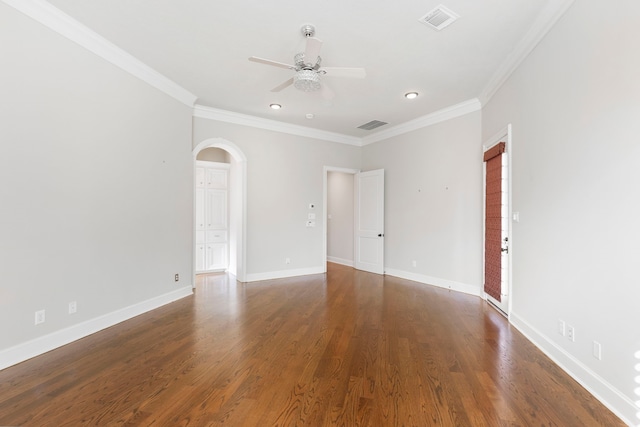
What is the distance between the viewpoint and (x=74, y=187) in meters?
2.93

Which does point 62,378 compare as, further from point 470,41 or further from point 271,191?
point 470,41

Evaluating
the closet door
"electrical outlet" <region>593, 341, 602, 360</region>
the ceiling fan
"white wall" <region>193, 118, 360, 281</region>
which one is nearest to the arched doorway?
"white wall" <region>193, 118, 360, 281</region>

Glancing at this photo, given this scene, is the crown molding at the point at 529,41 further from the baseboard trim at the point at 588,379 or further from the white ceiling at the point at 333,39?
the baseboard trim at the point at 588,379

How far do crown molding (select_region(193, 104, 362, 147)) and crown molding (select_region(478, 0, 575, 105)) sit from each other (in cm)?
308

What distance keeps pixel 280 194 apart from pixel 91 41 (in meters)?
3.53

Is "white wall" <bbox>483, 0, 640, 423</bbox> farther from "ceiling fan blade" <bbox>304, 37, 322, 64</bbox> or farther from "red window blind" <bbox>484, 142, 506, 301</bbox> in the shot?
"ceiling fan blade" <bbox>304, 37, 322, 64</bbox>

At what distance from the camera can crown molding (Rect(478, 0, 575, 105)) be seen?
248cm

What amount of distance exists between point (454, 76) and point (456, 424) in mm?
3769

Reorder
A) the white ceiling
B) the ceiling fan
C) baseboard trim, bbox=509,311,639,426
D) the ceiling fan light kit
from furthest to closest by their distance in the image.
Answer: the ceiling fan light kit, the ceiling fan, the white ceiling, baseboard trim, bbox=509,311,639,426

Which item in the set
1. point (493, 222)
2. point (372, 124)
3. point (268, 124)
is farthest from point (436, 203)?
point (268, 124)

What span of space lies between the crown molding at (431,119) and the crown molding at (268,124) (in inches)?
25.4

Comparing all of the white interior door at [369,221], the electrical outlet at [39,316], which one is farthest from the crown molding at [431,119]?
the electrical outlet at [39,316]

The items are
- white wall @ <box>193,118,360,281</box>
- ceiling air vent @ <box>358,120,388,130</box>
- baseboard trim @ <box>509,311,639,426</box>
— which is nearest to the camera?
baseboard trim @ <box>509,311,639,426</box>

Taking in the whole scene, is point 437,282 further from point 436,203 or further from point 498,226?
point 498,226
